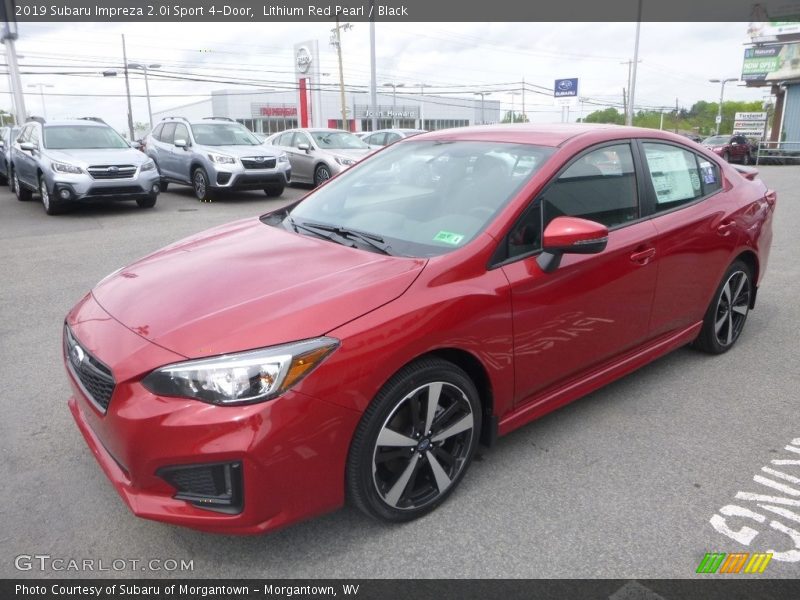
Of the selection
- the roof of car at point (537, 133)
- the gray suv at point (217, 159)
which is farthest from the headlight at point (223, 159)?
the roof of car at point (537, 133)

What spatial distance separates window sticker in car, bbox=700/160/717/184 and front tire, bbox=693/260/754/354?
610 mm

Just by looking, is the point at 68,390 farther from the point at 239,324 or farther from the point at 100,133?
the point at 100,133

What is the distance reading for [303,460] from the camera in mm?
2285

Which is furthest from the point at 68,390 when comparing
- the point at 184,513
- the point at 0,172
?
the point at 0,172

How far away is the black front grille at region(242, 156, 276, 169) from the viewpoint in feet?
42.9

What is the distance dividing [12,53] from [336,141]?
16018 mm

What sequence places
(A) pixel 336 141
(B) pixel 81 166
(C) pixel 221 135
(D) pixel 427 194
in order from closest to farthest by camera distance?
(D) pixel 427 194, (B) pixel 81 166, (C) pixel 221 135, (A) pixel 336 141

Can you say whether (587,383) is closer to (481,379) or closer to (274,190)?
(481,379)

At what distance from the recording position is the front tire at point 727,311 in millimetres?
4395

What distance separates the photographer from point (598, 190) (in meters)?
3.46

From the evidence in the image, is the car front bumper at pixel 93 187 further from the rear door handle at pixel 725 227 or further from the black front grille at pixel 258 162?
the rear door handle at pixel 725 227

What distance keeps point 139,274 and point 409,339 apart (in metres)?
1.44

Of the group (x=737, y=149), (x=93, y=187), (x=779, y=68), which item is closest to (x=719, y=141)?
(x=737, y=149)

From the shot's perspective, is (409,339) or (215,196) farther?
(215,196)
